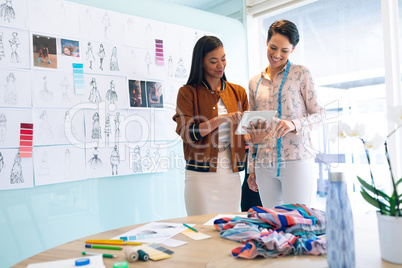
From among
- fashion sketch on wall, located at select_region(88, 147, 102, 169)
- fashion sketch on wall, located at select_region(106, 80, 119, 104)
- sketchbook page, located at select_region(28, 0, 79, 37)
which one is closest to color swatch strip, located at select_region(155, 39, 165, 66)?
fashion sketch on wall, located at select_region(106, 80, 119, 104)

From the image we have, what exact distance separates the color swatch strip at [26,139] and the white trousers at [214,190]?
42.6 inches

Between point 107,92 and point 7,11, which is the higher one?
point 7,11

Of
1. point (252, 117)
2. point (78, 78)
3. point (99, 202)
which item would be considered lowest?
point (99, 202)

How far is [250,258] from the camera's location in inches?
37.3

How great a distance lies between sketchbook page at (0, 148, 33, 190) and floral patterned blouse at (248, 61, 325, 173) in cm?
143

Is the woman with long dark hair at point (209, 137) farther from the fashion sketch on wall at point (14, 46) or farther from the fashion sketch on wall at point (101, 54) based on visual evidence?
the fashion sketch on wall at point (14, 46)

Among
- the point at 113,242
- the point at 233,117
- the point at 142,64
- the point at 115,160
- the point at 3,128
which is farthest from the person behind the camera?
the point at 142,64

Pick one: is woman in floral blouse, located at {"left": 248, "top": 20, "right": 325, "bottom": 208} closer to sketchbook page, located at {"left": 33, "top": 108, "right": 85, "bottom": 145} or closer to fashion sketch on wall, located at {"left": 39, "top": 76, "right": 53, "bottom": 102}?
sketchbook page, located at {"left": 33, "top": 108, "right": 85, "bottom": 145}

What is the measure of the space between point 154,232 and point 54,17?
1817mm

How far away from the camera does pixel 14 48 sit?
7.18 ft

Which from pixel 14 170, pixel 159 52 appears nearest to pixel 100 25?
pixel 159 52

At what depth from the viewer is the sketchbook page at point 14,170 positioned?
2109 millimetres

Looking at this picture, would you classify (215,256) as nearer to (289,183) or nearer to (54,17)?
(289,183)

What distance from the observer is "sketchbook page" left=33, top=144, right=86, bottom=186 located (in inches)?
89.0
